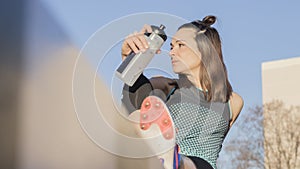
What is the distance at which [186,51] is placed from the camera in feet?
3.81

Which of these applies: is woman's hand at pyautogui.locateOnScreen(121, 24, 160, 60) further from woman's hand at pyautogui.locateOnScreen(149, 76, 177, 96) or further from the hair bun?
the hair bun

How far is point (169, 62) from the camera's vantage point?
3.50 ft

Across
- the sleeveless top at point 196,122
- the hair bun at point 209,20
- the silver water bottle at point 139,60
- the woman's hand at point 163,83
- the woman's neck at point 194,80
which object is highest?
the silver water bottle at point 139,60

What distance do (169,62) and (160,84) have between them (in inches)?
1.8

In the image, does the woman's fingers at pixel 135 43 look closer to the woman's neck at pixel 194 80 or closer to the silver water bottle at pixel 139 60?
the silver water bottle at pixel 139 60

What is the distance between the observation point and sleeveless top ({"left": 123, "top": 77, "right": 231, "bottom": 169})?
1.10 m

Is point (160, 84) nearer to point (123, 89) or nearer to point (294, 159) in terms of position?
point (123, 89)

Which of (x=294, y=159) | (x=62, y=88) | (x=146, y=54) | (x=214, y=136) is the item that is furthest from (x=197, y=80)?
(x=294, y=159)

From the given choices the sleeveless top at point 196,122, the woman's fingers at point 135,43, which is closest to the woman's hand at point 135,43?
the woman's fingers at point 135,43

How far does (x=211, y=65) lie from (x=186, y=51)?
60 mm

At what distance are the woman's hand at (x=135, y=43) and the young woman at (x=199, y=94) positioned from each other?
80 mm

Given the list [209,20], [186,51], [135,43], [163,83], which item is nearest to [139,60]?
[135,43]

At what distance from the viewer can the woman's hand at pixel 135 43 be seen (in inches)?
37.1

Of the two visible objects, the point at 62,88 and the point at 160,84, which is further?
the point at 160,84
